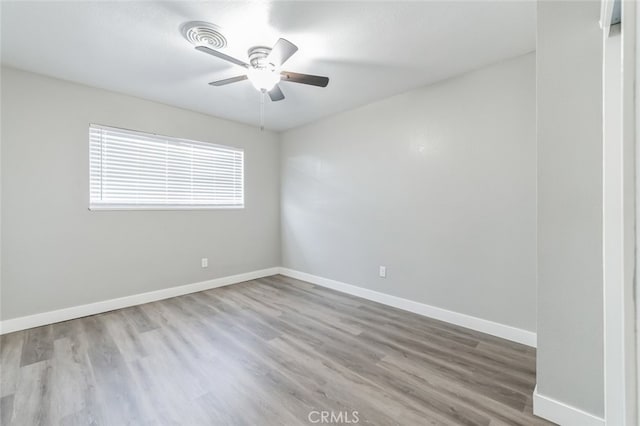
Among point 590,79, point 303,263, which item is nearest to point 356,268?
point 303,263

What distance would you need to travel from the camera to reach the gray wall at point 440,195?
2281mm

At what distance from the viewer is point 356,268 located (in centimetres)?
352

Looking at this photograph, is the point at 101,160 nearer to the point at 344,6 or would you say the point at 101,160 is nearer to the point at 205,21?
the point at 205,21

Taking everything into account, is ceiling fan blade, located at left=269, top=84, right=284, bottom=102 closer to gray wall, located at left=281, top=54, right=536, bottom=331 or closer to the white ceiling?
the white ceiling

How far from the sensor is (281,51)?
1819mm

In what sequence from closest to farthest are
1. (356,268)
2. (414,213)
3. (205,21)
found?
(205,21) < (414,213) < (356,268)

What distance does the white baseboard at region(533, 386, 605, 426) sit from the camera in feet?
4.37

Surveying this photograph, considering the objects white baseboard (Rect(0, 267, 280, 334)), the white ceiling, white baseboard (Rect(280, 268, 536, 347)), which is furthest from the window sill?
white baseboard (Rect(280, 268, 536, 347))

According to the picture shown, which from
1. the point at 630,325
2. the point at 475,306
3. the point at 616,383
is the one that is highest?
the point at 630,325

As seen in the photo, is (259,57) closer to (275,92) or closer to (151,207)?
(275,92)

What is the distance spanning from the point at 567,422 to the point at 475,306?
1.17m

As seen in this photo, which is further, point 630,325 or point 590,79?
point 590,79

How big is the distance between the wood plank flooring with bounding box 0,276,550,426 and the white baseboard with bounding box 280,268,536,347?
3.6 inches

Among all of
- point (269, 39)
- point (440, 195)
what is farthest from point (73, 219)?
point (440, 195)
